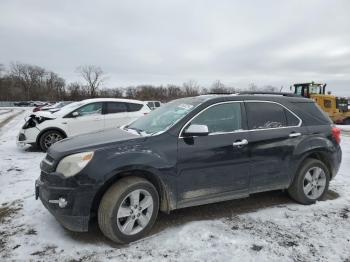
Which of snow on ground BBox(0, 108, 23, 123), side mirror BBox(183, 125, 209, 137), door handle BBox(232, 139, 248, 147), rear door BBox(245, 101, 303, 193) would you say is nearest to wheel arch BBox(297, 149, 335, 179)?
rear door BBox(245, 101, 303, 193)

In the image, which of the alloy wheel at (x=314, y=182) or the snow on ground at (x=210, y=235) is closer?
the snow on ground at (x=210, y=235)

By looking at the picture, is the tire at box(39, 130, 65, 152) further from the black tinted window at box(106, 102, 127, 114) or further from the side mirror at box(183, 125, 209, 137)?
the side mirror at box(183, 125, 209, 137)

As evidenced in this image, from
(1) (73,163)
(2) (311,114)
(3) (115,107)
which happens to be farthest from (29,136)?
(2) (311,114)

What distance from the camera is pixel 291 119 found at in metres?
4.62

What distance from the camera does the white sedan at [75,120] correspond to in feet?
28.3

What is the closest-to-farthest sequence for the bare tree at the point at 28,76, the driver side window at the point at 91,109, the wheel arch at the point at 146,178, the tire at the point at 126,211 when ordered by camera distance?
the tire at the point at 126,211 < the wheel arch at the point at 146,178 < the driver side window at the point at 91,109 < the bare tree at the point at 28,76

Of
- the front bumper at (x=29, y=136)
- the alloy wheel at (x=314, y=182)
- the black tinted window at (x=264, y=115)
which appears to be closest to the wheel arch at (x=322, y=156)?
the alloy wheel at (x=314, y=182)

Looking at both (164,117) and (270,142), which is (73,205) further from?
(270,142)

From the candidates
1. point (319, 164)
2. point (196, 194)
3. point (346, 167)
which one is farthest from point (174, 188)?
point (346, 167)

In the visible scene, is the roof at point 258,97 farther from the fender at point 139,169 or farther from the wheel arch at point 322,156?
the fender at point 139,169

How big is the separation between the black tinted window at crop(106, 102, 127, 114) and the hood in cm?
548

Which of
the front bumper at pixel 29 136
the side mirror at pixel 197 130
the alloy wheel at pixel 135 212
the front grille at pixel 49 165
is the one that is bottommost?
the alloy wheel at pixel 135 212

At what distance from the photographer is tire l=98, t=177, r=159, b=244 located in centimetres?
329

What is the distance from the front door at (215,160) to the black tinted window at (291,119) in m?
0.87
